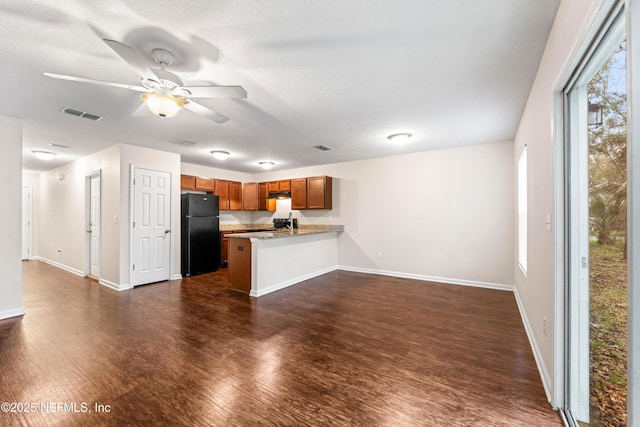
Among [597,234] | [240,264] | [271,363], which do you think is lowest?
[271,363]

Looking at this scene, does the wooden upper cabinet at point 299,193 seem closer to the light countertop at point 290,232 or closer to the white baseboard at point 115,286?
the light countertop at point 290,232

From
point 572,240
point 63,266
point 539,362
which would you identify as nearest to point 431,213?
point 539,362

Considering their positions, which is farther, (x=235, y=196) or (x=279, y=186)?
(x=235, y=196)

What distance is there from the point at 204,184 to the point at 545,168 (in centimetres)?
614

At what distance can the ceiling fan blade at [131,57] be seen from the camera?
1.43 metres

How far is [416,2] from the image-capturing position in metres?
1.48

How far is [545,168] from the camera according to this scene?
72.1 inches

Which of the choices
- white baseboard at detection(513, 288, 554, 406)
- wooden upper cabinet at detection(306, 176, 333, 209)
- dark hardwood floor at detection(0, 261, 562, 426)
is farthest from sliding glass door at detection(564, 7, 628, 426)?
wooden upper cabinet at detection(306, 176, 333, 209)

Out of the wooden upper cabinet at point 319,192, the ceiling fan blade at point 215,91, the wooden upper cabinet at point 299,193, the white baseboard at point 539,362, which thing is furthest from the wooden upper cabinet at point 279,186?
the white baseboard at point 539,362

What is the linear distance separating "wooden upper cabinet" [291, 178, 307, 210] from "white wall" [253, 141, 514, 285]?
0.59 metres

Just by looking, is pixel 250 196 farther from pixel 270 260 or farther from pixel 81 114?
pixel 81 114

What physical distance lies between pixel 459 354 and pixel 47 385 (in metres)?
3.21

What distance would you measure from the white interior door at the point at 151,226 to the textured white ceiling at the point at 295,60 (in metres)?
1.19

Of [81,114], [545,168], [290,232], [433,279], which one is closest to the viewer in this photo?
[545,168]
